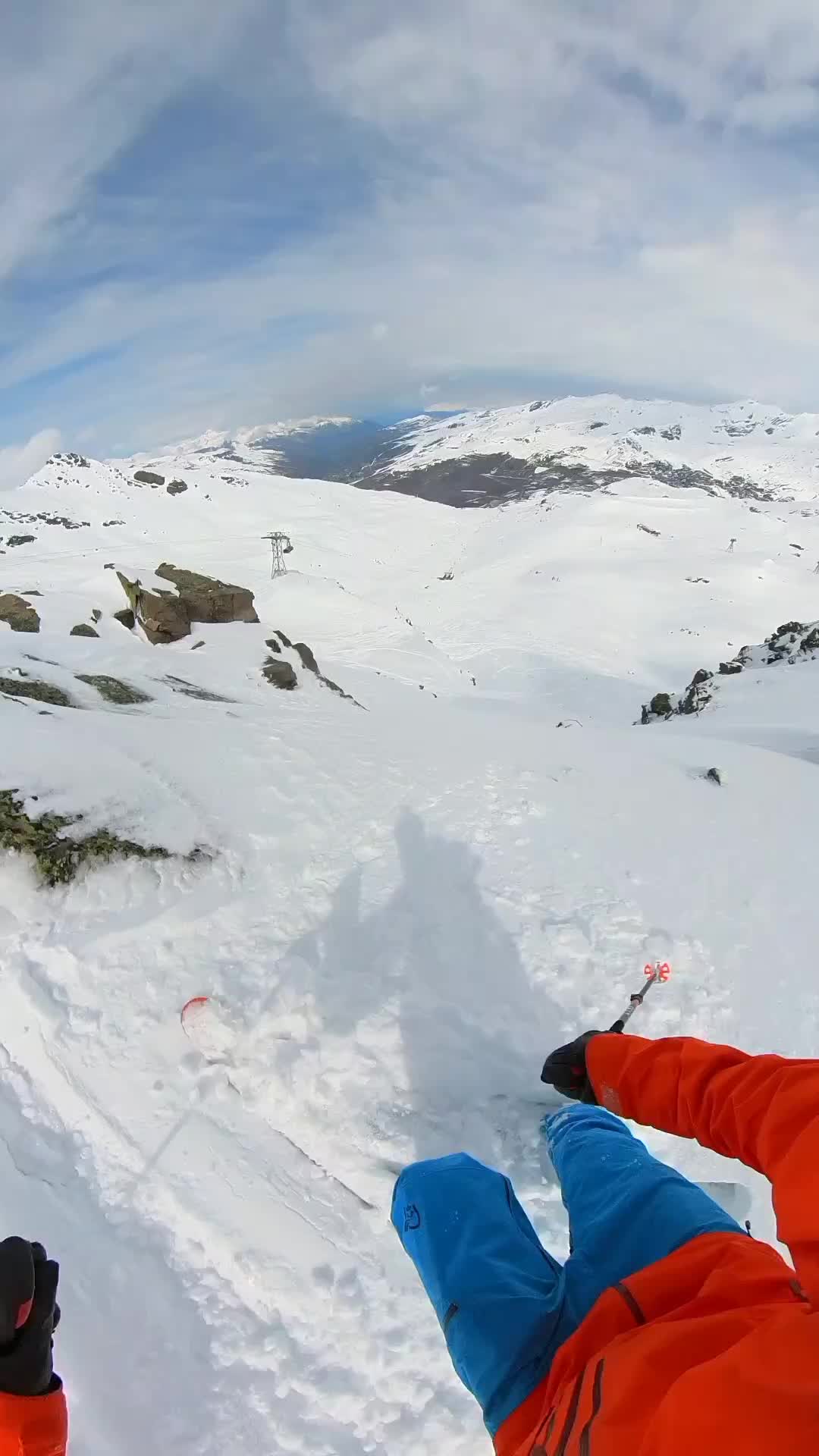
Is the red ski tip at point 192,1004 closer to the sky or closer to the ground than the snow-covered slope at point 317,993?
closer to the sky

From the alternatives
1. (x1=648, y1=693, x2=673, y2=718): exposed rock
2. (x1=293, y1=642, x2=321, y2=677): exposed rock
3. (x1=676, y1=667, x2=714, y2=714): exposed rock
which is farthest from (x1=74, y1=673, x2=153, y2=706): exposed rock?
(x1=648, y1=693, x2=673, y2=718): exposed rock

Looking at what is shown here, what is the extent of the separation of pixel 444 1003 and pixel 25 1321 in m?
2.83

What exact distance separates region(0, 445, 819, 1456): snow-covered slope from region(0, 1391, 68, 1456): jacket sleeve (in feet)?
1.88

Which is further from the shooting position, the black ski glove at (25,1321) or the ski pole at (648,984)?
the ski pole at (648,984)

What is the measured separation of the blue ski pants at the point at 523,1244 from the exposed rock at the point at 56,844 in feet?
11.2

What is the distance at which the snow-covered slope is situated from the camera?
301cm

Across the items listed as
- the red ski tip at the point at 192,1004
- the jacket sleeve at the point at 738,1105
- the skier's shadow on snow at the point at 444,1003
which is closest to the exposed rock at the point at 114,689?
the skier's shadow on snow at the point at 444,1003

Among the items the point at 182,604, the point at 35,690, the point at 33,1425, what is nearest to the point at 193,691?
the point at 35,690

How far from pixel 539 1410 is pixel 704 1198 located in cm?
101

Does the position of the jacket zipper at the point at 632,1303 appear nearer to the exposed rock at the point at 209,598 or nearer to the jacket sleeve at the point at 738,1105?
the jacket sleeve at the point at 738,1105

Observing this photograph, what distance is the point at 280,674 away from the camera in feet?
49.4

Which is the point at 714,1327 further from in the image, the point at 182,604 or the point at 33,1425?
the point at 182,604

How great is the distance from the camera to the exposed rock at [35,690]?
866cm

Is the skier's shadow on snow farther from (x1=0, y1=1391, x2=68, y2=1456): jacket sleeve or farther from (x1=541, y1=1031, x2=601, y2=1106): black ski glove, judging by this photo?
(x1=0, y1=1391, x2=68, y2=1456): jacket sleeve
